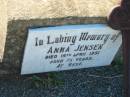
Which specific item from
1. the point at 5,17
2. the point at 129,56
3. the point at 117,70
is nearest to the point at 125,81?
the point at 129,56

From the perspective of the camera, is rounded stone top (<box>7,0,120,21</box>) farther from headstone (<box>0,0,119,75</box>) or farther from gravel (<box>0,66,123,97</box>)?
gravel (<box>0,66,123,97</box>)

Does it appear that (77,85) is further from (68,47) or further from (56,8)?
(56,8)

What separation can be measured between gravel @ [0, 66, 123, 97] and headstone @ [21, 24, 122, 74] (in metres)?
0.07

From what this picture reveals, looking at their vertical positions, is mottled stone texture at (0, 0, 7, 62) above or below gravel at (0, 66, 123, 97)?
above

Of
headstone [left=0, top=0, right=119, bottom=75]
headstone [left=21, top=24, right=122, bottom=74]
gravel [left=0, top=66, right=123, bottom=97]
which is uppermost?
headstone [left=0, top=0, right=119, bottom=75]

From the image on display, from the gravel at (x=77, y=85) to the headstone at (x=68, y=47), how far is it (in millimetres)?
72

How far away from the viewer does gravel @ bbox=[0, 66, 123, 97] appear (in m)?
2.78

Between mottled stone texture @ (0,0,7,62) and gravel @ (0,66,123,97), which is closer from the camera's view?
mottled stone texture @ (0,0,7,62)

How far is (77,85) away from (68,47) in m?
0.34

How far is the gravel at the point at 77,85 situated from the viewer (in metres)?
2.78

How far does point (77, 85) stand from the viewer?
2906mm

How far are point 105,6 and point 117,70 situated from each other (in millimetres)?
582

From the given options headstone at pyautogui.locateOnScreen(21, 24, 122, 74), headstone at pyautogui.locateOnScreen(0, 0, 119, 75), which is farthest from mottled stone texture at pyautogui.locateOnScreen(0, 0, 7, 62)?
headstone at pyautogui.locateOnScreen(21, 24, 122, 74)

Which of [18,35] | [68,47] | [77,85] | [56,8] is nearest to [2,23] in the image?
[18,35]
